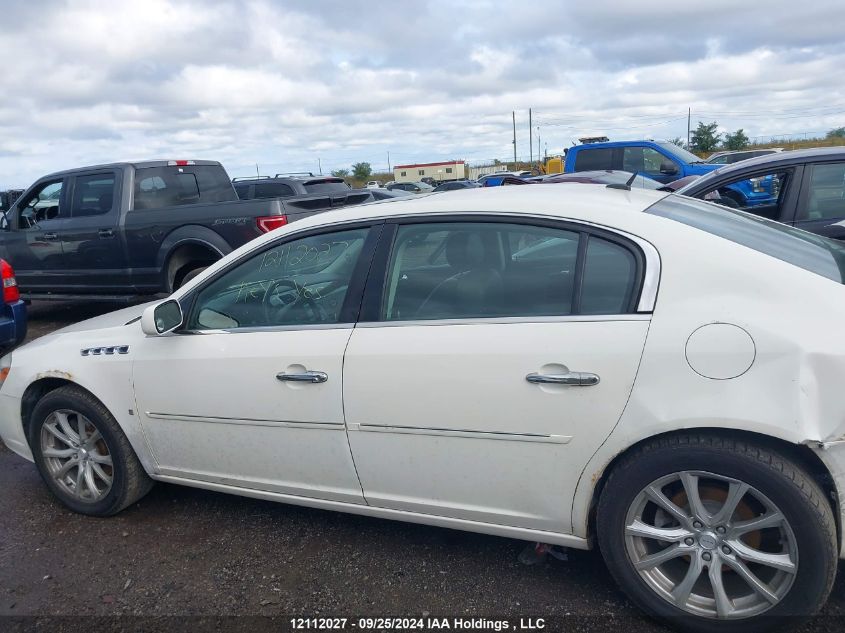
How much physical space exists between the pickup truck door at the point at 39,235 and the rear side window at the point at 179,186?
1.09 meters

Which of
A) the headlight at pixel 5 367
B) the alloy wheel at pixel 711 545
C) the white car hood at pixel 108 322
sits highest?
the white car hood at pixel 108 322

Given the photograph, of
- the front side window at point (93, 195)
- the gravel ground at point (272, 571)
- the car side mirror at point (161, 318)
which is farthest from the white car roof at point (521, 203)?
the front side window at point (93, 195)

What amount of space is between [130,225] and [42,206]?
5.57 ft

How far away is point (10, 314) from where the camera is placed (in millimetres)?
6434

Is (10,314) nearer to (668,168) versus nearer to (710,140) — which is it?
(668,168)

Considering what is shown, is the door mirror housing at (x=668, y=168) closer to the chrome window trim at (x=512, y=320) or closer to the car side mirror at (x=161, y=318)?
the chrome window trim at (x=512, y=320)

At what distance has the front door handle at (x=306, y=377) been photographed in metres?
2.85

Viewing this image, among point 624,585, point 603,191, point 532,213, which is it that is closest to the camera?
point 624,585

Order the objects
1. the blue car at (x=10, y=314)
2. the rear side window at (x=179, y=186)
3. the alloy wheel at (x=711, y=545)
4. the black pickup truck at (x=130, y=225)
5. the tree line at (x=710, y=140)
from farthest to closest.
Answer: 1. the tree line at (x=710, y=140)
2. the rear side window at (x=179, y=186)
3. the black pickup truck at (x=130, y=225)
4. the blue car at (x=10, y=314)
5. the alloy wheel at (x=711, y=545)

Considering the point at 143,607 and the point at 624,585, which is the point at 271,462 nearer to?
the point at 143,607

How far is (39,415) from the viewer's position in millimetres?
3674

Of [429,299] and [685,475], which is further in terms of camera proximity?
[429,299]

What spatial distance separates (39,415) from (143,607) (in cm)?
136

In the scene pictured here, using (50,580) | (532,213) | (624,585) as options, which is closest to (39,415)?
(50,580)
